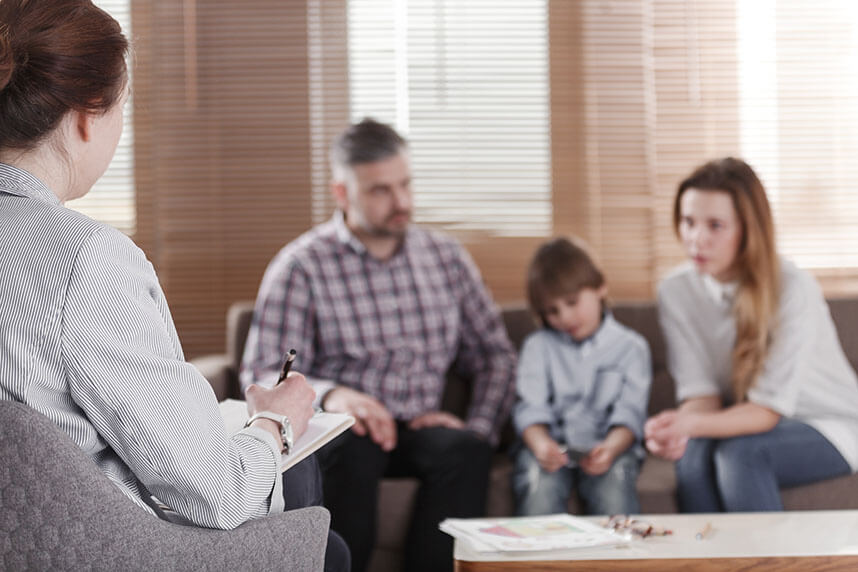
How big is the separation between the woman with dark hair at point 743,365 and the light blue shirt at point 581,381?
4.4 inches

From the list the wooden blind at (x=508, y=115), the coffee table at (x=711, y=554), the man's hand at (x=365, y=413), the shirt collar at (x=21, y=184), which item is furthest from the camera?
the wooden blind at (x=508, y=115)

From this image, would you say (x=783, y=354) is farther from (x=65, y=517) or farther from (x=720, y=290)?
(x=65, y=517)

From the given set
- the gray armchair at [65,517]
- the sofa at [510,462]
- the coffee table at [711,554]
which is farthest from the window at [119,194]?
→ the gray armchair at [65,517]

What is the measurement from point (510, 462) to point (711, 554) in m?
1.03

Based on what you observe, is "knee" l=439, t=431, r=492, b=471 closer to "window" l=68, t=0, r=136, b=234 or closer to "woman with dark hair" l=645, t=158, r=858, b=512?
"woman with dark hair" l=645, t=158, r=858, b=512

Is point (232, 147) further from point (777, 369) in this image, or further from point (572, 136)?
point (777, 369)

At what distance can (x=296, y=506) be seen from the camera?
4.63 ft

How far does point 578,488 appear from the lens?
2291 mm

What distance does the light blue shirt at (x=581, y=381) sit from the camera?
243 centimetres

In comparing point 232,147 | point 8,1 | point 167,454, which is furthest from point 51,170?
point 232,147

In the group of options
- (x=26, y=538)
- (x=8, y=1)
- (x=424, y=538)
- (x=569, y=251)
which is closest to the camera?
(x=26, y=538)

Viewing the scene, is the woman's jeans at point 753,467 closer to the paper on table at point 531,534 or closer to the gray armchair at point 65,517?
the paper on table at point 531,534

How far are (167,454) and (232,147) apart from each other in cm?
218

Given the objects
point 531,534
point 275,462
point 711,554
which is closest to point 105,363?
point 275,462
